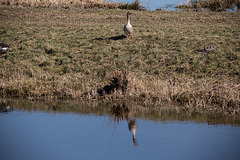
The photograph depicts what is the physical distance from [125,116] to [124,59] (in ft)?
24.4

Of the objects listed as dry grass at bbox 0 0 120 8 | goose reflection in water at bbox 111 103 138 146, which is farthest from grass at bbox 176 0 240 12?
goose reflection in water at bbox 111 103 138 146

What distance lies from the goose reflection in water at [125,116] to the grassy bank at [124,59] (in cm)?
80

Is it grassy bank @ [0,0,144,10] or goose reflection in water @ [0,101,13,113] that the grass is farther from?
goose reflection in water @ [0,101,13,113]

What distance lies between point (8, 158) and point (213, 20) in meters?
22.3

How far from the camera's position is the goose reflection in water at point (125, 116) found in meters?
9.81

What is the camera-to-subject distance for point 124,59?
1825 centimetres

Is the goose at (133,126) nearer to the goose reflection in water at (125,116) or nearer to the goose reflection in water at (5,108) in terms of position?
the goose reflection in water at (125,116)

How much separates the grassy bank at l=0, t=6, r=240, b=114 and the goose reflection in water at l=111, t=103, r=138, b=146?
0.80 metres

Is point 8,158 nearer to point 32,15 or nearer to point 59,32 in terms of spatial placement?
point 59,32

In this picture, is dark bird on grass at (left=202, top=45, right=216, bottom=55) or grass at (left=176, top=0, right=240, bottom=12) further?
grass at (left=176, top=0, right=240, bottom=12)

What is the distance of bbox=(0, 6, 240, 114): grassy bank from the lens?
42.5 feet

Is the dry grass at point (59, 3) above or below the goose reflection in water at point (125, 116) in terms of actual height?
above

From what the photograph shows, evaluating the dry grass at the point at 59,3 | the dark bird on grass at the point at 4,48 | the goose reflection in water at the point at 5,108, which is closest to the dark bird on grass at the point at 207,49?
the goose reflection in water at the point at 5,108

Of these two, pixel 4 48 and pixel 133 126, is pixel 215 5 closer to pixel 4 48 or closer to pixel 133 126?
pixel 4 48
